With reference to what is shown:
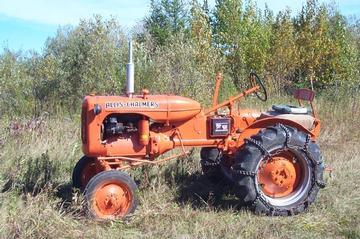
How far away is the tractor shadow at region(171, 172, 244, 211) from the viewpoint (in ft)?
21.1

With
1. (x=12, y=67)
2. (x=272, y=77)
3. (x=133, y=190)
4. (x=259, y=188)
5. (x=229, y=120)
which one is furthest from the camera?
(x=272, y=77)

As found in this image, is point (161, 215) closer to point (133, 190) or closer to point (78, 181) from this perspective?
point (133, 190)

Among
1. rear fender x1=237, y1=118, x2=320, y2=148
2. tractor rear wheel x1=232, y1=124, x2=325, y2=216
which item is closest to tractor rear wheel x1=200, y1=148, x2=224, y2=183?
rear fender x1=237, y1=118, x2=320, y2=148

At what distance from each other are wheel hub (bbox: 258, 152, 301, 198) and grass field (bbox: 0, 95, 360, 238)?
1.18 feet

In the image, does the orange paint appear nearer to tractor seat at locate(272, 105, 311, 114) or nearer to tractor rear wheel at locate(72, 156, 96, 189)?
tractor rear wheel at locate(72, 156, 96, 189)

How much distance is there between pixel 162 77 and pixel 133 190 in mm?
7544

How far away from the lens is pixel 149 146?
6.23m

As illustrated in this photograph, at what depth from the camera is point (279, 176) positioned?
638 cm

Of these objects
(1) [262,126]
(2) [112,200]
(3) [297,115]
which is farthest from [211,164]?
(2) [112,200]

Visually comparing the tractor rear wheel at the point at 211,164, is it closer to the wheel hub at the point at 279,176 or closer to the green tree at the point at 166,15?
the wheel hub at the point at 279,176

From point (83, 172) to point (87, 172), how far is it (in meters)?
0.05

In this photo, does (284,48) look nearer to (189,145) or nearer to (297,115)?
(297,115)

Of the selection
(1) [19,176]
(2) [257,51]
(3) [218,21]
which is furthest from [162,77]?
(3) [218,21]

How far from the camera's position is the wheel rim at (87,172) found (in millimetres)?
6660
